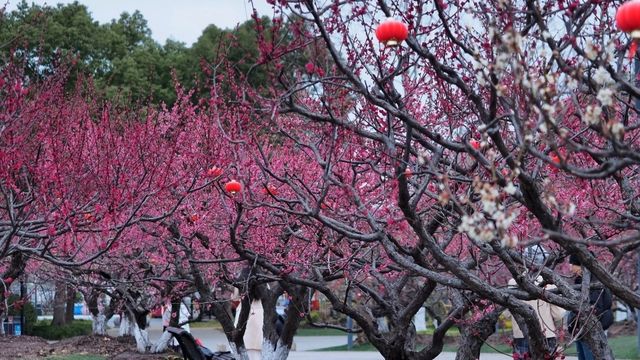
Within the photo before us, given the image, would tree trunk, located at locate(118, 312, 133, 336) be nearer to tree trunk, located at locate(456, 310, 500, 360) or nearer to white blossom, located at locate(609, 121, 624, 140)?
tree trunk, located at locate(456, 310, 500, 360)

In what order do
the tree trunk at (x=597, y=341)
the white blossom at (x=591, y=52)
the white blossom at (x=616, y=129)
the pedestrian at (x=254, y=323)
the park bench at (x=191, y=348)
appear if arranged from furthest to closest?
the pedestrian at (x=254, y=323)
the park bench at (x=191, y=348)
the tree trunk at (x=597, y=341)
the white blossom at (x=591, y=52)
the white blossom at (x=616, y=129)

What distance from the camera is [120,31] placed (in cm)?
2914

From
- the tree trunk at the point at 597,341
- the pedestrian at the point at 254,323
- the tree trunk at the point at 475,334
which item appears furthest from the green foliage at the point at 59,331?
the tree trunk at the point at 597,341

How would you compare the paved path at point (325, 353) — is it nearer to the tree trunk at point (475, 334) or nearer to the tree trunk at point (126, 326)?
the tree trunk at point (126, 326)

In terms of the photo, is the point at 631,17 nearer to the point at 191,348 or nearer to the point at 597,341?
the point at 597,341

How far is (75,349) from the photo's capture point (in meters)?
19.1

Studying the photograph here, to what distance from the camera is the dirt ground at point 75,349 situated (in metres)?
17.1

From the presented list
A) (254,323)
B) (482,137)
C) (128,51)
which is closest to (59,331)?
(128,51)

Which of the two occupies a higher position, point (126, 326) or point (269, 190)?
point (269, 190)

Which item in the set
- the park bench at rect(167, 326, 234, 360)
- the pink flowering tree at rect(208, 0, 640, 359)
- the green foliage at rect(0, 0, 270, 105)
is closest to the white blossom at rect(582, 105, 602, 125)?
the pink flowering tree at rect(208, 0, 640, 359)

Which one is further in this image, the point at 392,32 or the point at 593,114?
the point at 392,32

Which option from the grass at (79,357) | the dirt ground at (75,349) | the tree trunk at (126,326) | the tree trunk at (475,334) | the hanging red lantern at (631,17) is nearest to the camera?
the hanging red lantern at (631,17)

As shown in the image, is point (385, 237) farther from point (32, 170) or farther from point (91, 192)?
point (91, 192)

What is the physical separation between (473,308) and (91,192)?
4.44 meters
